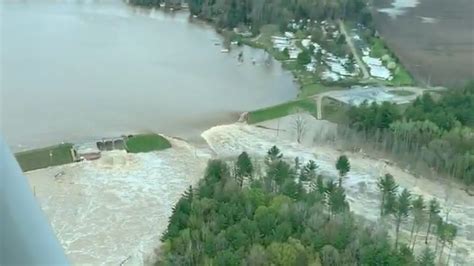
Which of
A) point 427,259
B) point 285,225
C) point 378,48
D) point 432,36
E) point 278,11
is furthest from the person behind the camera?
point 278,11

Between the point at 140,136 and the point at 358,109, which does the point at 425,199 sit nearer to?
the point at 358,109

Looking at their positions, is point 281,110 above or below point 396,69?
below

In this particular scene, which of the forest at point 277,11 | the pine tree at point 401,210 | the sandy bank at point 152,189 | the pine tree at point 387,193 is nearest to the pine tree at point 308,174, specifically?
the sandy bank at point 152,189

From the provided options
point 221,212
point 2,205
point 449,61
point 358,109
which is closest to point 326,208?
point 221,212

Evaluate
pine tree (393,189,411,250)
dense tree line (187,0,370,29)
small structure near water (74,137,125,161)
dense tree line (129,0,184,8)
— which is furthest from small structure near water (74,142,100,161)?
dense tree line (129,0,184,8)

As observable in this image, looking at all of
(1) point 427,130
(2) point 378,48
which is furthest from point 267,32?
(1) point 427,130

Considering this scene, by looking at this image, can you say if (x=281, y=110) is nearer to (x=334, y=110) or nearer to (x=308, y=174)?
(x=334, y=110)

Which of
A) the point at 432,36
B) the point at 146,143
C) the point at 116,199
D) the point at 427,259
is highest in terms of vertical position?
the point at 432,36
